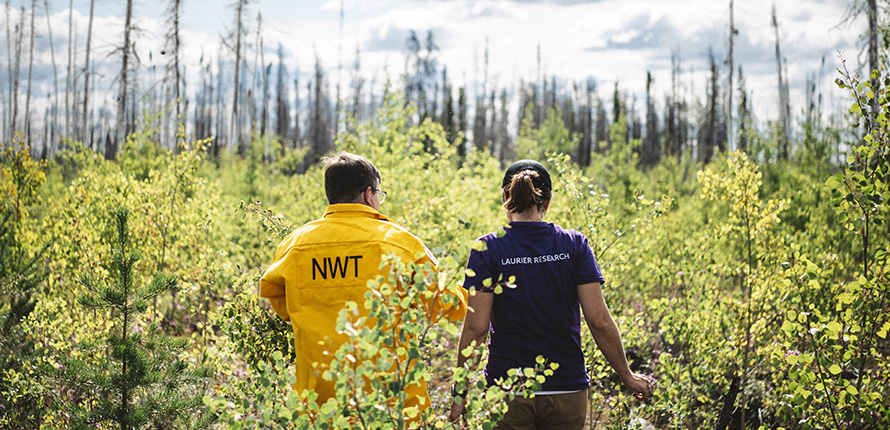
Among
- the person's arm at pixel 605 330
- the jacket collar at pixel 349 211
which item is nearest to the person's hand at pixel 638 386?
the person's arm at pixel 605 330

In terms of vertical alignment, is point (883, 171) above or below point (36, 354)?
above

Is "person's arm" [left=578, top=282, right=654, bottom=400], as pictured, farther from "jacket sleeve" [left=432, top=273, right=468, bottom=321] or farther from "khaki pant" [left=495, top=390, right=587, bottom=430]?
"jacket sleeve" [left=432, top=273, right=468, bottom=321]

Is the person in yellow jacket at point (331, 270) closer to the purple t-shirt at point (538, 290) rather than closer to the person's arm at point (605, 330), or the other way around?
the purple t-shirt at point (538, 290)

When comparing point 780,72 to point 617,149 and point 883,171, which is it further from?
point 883,171

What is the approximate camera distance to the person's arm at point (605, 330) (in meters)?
2.45

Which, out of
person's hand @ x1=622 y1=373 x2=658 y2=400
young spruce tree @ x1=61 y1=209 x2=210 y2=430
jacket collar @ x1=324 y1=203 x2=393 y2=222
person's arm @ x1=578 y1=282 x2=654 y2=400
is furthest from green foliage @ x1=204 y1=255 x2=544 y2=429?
young spruce tree @ x1=61 y1=209 x2=210 y2=430

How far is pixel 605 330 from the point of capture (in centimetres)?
246

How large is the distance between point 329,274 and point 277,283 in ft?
0.79

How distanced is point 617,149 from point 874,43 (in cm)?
678

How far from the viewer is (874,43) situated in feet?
35.2

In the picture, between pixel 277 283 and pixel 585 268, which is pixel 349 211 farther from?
pixel 585 268

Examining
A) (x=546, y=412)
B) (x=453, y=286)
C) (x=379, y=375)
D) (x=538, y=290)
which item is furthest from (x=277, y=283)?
(x=546, y=412)

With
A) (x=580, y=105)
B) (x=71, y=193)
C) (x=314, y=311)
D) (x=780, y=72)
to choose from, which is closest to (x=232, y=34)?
(x=71, y=193)

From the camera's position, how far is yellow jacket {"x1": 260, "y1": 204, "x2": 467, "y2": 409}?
2213mm
